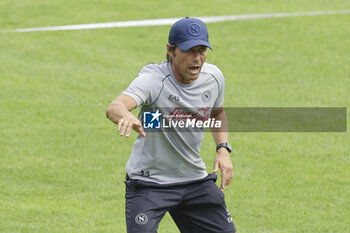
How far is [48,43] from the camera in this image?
17.4 m

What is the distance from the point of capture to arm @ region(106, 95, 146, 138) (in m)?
4.69

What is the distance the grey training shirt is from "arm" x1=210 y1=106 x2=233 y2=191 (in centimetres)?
18

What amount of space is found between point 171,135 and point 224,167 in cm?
57

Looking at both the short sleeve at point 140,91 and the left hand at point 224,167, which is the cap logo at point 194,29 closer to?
the short sleeve at point 140,91

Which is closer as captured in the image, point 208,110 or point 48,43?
point 208,110

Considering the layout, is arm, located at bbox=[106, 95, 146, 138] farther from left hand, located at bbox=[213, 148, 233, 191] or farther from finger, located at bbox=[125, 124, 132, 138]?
left hand, located at bbox=[213, 148, 233, 191]

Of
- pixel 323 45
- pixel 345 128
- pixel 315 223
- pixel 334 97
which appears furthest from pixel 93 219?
pixel 323 45

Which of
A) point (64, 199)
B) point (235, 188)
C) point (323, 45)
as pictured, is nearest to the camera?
point (64, 199)

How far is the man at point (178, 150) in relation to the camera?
5.64 m

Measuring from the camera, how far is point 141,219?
5.64 m

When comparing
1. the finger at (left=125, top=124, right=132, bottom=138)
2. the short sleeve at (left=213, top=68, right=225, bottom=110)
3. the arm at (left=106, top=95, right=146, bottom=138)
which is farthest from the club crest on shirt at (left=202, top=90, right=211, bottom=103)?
the finger at (left=125, top=124, right=132, bottom=138)

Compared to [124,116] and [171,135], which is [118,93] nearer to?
[171,135]

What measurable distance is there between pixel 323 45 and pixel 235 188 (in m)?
9.33

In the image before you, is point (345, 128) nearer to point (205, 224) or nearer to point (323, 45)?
point (323, 45)
